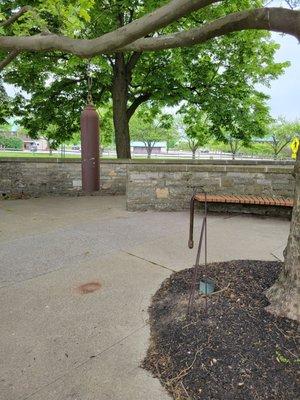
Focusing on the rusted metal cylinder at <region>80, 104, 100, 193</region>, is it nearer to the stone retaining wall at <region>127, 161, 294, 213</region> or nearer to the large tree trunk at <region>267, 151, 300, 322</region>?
the large tree trunk at <region>267, 151, 300, 322</region>

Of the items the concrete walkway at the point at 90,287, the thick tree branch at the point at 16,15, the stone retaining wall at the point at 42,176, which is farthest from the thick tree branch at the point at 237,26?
the stone retaining wall at the point at 42,176

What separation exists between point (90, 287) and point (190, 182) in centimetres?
425

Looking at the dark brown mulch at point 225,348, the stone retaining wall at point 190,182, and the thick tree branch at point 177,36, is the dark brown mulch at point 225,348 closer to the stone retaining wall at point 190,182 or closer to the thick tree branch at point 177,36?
the thick tree branch at point 177,36

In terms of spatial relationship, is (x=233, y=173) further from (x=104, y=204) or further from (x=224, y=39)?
(x=224, y=39)

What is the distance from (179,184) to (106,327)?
4.86m

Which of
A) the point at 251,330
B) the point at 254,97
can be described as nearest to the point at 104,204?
the point at 251,330

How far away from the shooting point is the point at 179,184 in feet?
24.6

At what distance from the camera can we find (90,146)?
374cm

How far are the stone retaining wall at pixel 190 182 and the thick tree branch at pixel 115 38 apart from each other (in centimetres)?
414

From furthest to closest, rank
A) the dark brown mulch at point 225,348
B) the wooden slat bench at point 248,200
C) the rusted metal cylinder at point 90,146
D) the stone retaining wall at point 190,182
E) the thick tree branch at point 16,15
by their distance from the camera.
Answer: the stone retaining wall at point 190,182 → the wooden slat bench at point 248,200 → the thick tree branch at point 16,15 → the rusted metal cylinder at point 90,146 → the dark brown mulch at point 225,348

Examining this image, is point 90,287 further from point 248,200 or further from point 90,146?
point 248,200

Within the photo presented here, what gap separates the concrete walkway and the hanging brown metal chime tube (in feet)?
3.65

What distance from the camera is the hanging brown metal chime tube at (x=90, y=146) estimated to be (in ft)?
12.0

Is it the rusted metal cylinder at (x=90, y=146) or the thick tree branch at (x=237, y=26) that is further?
the rusted metal cylinder at (x=90, y=146)
